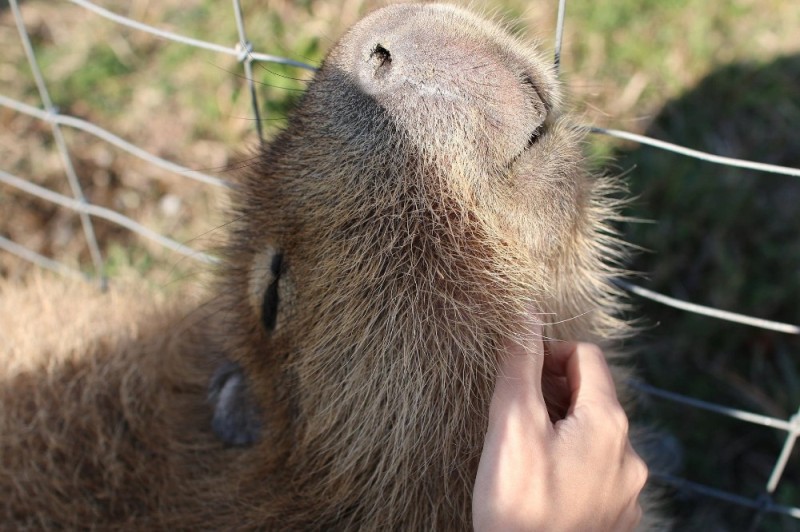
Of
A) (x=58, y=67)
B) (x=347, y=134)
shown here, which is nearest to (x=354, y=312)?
(x=347, y=134)

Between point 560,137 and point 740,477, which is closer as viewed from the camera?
point 560,137

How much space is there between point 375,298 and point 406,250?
134 mm

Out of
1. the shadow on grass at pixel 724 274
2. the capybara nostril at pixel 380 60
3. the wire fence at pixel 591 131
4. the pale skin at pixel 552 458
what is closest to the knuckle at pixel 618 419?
the pale skin at pixel 552 458

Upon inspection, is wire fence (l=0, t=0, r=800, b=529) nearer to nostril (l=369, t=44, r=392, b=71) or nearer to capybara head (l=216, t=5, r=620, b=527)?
capybara head (l=216, t=5, r=620, b=527)

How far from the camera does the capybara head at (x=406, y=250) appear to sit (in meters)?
1.52

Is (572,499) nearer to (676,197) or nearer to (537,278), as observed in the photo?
(537,278)

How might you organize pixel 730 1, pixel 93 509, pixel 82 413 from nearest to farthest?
pixel 93 509 → pixel 82 413 → pixel 730 1

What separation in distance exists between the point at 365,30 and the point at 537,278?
0.67 meters

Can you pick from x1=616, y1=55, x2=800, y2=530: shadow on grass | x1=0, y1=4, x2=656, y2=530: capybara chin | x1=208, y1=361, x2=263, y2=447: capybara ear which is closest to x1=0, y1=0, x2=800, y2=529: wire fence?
x1=616, y1=55, x2=800, y2=530: shadow on grass

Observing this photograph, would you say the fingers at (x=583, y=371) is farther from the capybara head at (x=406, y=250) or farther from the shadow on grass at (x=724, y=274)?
the shadow on grass at (x=724, y=274)

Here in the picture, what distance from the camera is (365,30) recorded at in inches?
63.6

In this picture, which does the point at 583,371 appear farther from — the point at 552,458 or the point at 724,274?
the point at 724,274

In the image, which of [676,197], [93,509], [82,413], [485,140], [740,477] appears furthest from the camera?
[676,197]

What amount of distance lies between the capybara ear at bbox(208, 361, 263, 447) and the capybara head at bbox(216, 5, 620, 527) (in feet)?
0.39
